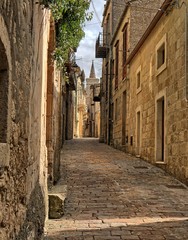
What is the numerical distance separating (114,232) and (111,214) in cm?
99

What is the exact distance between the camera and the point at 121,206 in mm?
6398

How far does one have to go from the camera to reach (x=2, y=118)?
2.15 metres

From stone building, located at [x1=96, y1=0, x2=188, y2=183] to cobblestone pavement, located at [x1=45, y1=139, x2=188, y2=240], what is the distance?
105 cm

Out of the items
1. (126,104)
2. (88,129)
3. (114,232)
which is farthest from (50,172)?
(88,129)

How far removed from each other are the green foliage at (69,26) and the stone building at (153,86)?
3.92 meters

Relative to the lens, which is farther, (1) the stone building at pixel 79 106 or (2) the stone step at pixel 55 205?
(1) the stone building at pixel 79 106

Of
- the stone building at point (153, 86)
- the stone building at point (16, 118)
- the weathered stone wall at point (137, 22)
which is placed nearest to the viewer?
the stone building at point (16, 118)

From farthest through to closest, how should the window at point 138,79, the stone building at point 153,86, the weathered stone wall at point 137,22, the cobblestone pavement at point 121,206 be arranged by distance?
the weathered stone wall at point 137,22
the window at point 138,79
the stone building at point 153,86
the cobblestone pavement at point 121,206

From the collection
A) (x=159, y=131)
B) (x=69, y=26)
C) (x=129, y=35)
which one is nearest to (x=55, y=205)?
(x=69, y=26)

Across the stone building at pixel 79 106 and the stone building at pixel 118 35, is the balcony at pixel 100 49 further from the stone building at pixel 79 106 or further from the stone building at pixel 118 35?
the stone building at pixel 79 106

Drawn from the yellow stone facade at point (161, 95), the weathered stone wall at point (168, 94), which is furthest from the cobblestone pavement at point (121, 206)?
the yellow stone facade at point (161, 95)

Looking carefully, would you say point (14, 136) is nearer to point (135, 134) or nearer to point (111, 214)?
point (111, 214)

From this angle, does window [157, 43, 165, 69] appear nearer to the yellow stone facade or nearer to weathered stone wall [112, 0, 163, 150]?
the yellow stone facade

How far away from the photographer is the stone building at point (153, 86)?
9.31 meters
